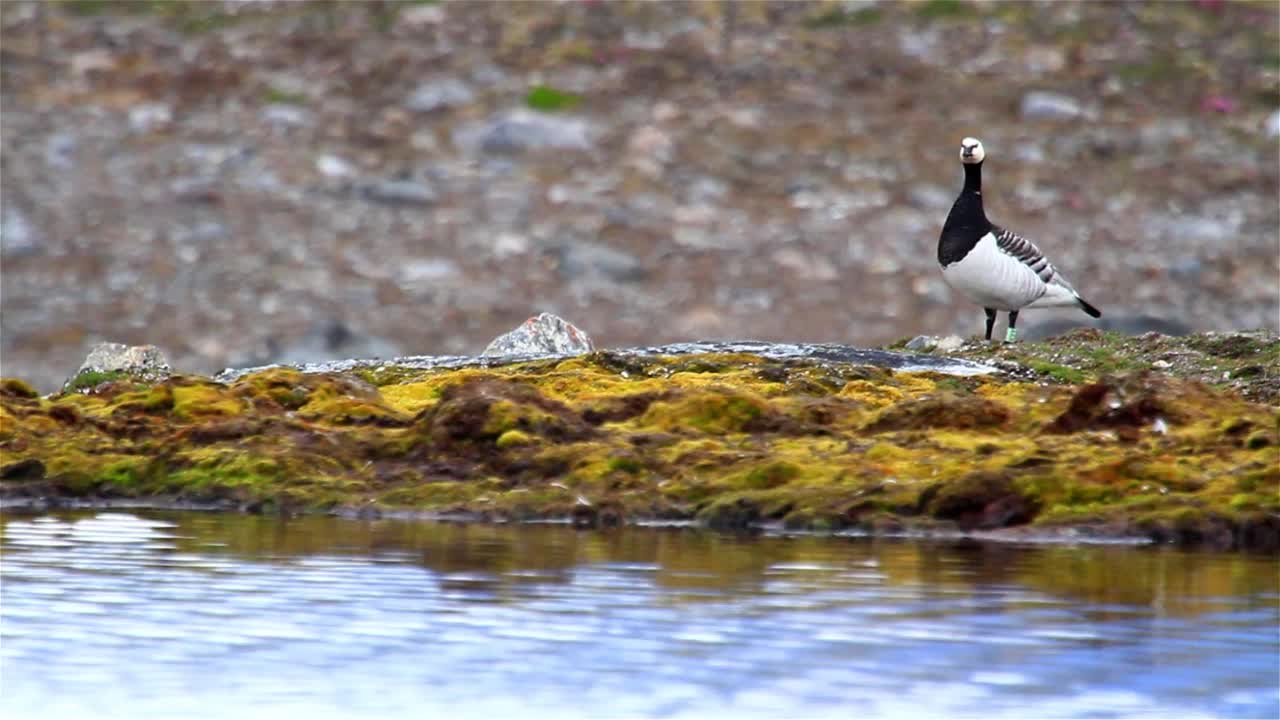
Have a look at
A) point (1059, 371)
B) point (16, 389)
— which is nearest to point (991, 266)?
point (1059, 371)

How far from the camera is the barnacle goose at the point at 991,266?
78.9 feet

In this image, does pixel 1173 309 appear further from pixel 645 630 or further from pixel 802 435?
pixel 645 630

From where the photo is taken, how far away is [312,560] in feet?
43.3

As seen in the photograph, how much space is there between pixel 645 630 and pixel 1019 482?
4464 millimetres

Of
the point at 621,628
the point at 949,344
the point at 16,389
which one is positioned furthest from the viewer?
the point at 949,344

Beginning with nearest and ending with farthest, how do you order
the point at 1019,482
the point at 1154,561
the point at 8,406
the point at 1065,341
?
the point at 1154,561, the point at 1019,482, the point at 8,406, the point at 1065,341

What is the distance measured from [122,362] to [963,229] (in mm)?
7828

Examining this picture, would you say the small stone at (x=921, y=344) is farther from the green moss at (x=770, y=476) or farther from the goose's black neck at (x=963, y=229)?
the green moss at (x=770, y=476)

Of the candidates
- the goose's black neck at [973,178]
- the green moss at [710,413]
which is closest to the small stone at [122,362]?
the green moss at [710,413]

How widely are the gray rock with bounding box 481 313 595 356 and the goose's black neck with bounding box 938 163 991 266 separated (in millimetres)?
3566

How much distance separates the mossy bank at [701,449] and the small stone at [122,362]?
2.53 meters

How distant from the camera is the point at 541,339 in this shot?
904 inches

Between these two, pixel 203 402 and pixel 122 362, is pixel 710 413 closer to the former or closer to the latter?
pixel 203 402

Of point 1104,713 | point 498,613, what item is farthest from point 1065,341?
point 1104,713
